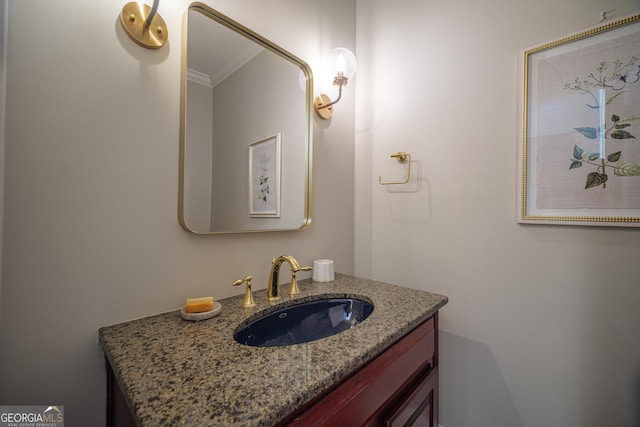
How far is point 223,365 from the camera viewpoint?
0.52 meters

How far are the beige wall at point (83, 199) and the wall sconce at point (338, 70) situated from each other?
0.57 meters

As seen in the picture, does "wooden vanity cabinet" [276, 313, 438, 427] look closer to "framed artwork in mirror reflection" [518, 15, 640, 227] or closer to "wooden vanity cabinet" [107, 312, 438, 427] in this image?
"wooden vanity cabinet" [107, 312, 438, 427]

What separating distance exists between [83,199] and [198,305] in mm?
414

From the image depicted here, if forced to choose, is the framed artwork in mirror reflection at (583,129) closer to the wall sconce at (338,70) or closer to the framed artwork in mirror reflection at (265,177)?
the wall sconce at (338,70)

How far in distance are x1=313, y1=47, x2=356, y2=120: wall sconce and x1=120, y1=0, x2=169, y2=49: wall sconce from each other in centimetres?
68

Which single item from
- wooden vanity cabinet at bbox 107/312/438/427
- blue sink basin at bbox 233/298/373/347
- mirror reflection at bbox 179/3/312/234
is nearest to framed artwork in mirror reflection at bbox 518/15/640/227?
wooden vanity cabinet at bbox 107/312/438/427

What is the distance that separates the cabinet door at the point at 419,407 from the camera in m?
0.71

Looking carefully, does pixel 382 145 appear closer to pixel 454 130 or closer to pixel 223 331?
pixel 454 130

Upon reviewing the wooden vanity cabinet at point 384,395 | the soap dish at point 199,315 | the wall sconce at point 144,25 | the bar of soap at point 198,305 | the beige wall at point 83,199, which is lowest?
the wooden vanity cabinet at point 384,395

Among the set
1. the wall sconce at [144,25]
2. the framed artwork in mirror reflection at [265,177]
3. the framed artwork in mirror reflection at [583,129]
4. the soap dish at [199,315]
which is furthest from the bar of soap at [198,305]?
the framed artwork in mirror reflection at [583,129]

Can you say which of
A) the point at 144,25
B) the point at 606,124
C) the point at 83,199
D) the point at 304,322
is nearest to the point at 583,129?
the point at 606,124

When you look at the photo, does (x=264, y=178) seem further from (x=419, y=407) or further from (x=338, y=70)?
(x=419, y=407)

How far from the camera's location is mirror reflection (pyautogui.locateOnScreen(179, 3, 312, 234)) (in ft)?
2.76

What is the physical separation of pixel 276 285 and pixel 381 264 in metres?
0.71
